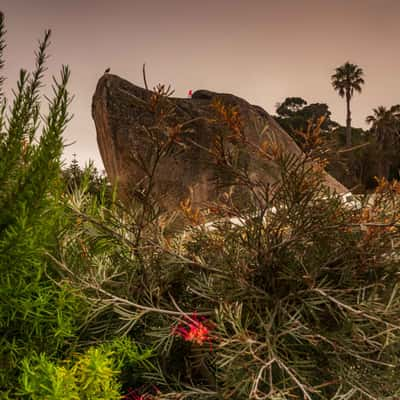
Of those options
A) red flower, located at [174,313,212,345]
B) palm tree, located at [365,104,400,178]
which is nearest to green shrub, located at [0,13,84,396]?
red flower, located at [174,313,212,345]

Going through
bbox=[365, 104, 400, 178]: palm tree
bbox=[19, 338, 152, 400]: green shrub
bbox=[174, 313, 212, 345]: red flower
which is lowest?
bbox=[19, 338, 152, 400]: green shrub


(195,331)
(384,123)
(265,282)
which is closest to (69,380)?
(195,331)

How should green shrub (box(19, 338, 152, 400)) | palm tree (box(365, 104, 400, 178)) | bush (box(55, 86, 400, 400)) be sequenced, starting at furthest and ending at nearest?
palm tree (box(365, 104, 400, 178)), bush (box(55, 86, 400, 400)), green shrub (box(19, 338, 152, 400))

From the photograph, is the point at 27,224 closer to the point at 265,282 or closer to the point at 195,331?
the point at 195,331

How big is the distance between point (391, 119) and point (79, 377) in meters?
29.2

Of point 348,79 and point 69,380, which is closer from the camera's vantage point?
point 69,380

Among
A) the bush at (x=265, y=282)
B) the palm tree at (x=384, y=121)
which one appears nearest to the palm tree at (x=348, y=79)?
the palm tree at (x=384, y=121)

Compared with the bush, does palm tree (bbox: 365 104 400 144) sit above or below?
above

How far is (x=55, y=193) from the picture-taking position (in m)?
0.78

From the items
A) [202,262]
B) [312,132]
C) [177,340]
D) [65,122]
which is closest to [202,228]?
[202,262]

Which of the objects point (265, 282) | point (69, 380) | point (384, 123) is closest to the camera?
point (69, 380)

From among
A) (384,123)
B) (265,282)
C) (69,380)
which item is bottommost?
(69,380)

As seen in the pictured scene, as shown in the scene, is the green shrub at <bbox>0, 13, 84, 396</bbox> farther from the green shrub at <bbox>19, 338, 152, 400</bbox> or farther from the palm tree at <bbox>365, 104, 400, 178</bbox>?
the palm tree at <bbox>365, 104, 400, 178</bbox>

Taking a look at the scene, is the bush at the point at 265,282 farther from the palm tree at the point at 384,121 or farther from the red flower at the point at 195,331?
the palm tree at the point at 384,121
